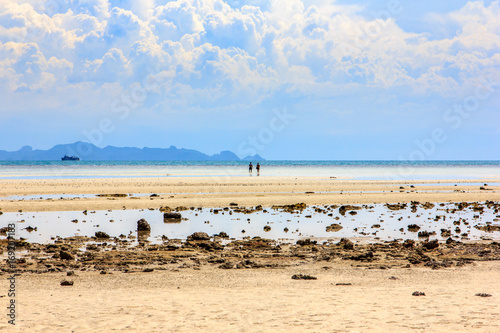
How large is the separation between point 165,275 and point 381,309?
6337 millimetres

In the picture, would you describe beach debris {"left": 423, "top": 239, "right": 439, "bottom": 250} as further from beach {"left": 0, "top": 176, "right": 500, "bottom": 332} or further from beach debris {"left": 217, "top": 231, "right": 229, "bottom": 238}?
beach debris {"left": 217, "top": 231, "right": 229, "bottom": 238}

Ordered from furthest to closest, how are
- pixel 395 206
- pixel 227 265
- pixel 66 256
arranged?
1. pixel 395 206
2. pixel 66 256
3. pixel 227 265

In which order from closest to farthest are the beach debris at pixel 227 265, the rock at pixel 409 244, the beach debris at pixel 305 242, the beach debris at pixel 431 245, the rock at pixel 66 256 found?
the beach debris at pixel 227 265 → the rock at pixel 66 256 → the beach debris at pixel 431 245 → the rock at pixel 409 244 → the beach debris at pixel 305 242

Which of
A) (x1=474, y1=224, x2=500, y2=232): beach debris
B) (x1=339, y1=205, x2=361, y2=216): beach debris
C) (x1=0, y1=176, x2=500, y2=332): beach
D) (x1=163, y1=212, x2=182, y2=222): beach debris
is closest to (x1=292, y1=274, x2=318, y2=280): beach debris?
(x1=0, y1=176, x2=500, y2=332): beach

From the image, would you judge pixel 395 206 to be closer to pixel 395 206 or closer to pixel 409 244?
pixel 395 206

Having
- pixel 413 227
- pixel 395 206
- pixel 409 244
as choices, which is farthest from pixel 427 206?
pixel 409 244

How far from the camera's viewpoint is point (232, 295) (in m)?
11.3

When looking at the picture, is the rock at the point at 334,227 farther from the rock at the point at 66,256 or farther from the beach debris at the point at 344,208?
the rock at the point at 66,256

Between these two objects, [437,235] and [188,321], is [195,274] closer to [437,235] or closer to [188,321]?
[188,321]

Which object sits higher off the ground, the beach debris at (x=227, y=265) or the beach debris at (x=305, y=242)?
the beach debris at (x=305, y=242)

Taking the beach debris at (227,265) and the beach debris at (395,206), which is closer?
the beach debris at (227,265)

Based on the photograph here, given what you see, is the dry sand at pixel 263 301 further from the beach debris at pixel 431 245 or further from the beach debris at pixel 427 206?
the beach debris at pixel 427 206

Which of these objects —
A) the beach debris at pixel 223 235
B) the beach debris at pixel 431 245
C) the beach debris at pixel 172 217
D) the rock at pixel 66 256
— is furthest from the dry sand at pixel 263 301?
the beach debris at pixel 172 217

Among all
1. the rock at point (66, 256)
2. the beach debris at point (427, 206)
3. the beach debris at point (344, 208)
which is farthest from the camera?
the beach debris at point (427, 206)
